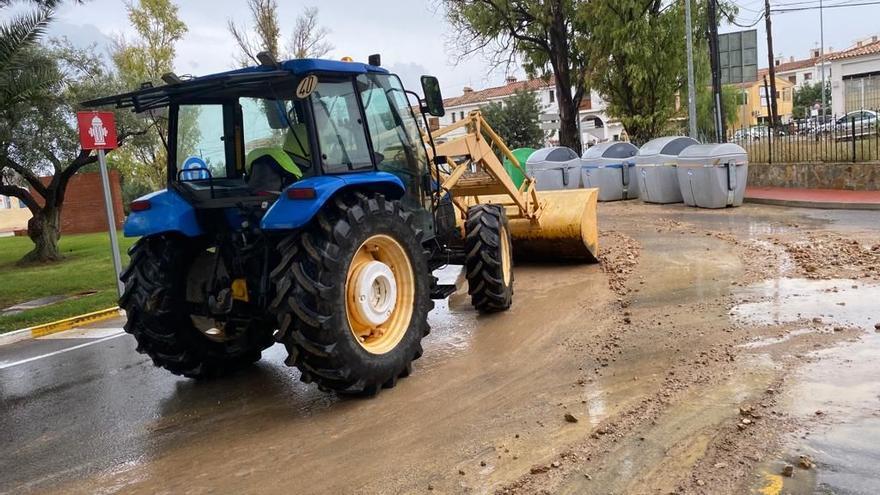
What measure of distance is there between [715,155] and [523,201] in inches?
354

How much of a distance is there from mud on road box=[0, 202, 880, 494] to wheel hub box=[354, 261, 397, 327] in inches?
24.2

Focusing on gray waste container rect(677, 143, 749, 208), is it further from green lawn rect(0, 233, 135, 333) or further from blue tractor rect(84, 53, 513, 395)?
green lawn rect(0, 233, 135, 333)

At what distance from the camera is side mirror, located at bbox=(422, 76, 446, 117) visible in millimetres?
6250

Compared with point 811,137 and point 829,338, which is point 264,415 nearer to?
point 829,338

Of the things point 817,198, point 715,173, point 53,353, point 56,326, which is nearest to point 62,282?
point 56,326

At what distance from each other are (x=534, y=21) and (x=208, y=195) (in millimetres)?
22279

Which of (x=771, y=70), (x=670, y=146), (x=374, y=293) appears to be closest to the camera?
(x=374, y=293)

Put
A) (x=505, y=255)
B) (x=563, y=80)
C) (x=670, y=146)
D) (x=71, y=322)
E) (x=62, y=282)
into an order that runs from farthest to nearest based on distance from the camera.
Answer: (x=563, y=80) < (x=670, y=146) < (x=62, y=282) < (x=71, y=322) < (x=505, y=255)

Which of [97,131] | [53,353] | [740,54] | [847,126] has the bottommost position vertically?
[53,353]

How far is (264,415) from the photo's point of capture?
5.26m

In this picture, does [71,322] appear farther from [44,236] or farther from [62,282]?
[44,236]

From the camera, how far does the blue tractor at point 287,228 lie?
490cm

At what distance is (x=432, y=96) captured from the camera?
635 centimetres

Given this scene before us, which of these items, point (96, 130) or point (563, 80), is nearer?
point (96, 130)
